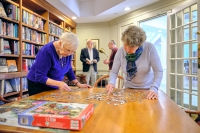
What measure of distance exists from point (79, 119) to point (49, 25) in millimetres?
3481

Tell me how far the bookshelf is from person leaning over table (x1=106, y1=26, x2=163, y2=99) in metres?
1.74

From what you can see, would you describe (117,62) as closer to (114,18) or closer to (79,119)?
(79,119)

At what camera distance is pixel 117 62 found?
170 cm

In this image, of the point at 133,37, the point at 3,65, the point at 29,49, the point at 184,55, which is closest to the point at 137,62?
the point at 133,37

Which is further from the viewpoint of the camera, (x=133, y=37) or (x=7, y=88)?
(x=7, y=88)

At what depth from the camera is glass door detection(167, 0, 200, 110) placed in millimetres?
2527

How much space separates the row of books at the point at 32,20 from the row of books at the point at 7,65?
2.56 ft

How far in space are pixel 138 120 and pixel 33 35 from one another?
9.66ft

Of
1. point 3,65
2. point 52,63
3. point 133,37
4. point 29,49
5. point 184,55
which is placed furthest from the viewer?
point 29,49

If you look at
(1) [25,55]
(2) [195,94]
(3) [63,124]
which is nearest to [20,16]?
(1) [25,55]

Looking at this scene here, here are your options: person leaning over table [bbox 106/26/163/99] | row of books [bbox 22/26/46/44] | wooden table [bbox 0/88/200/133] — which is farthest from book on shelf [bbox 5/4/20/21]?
Answer: wooden table [bbox 0/88/200/133]

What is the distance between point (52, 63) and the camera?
148 cm

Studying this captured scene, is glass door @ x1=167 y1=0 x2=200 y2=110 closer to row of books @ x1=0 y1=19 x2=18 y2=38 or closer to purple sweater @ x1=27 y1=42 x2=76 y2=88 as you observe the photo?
purple sweater @ x1=27 y1=42 x2=76 y2=88

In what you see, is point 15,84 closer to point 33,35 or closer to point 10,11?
point 33,35
